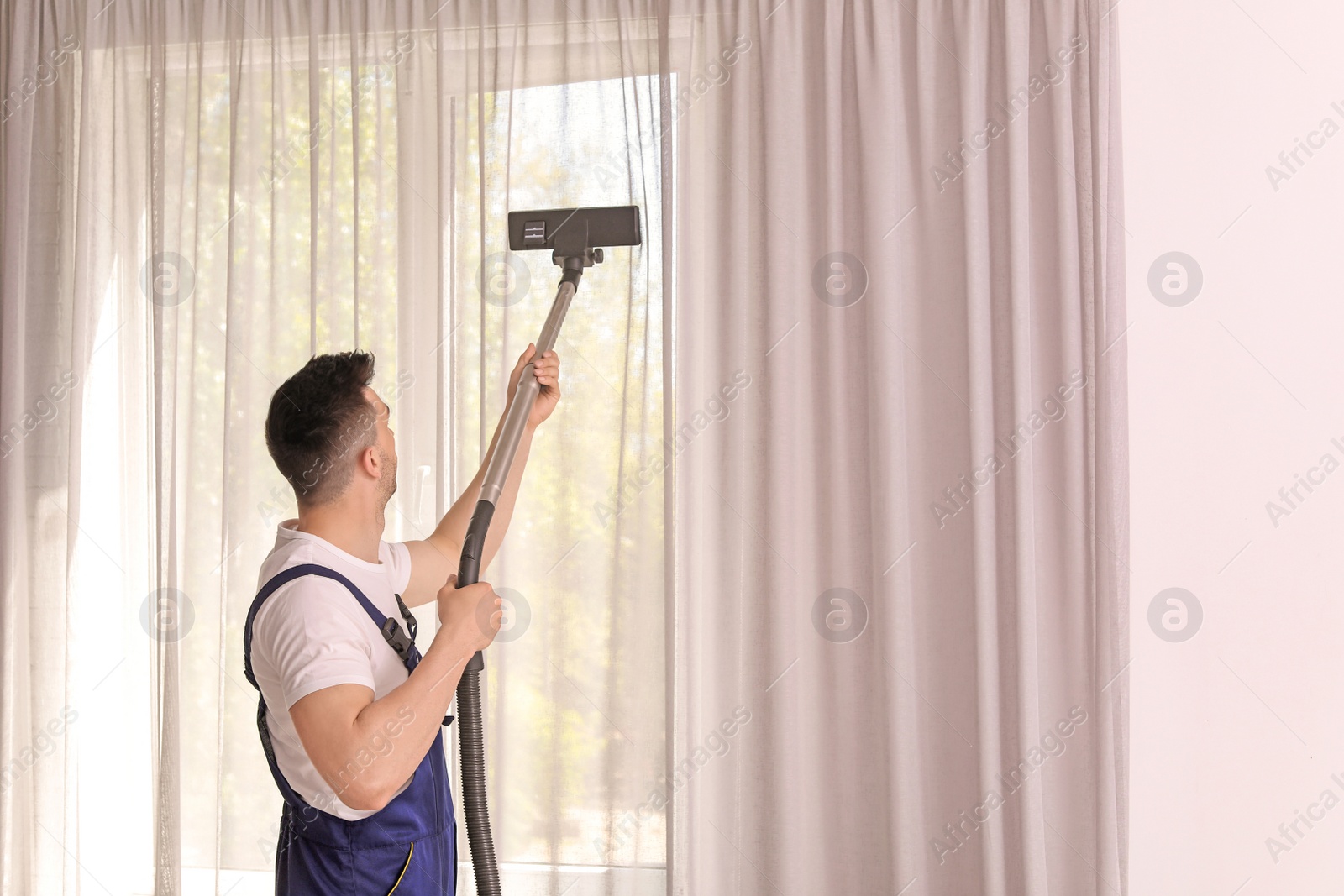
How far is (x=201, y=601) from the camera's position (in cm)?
238

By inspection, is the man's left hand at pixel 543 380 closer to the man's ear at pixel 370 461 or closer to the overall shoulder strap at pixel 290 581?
the man's ear at pixel 370 461

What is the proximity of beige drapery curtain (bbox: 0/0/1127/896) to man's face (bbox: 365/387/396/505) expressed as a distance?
841 millimetres

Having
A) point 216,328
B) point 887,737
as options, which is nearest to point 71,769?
point 216,328

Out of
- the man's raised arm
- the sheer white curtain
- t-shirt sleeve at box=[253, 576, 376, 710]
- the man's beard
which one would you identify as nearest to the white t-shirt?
t-shirt sleeve at box=[253, 576, 376, 710]

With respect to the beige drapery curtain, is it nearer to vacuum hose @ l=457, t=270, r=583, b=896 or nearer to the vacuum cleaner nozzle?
the vacuum cleaner nozzle

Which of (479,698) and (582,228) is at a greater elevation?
(582,228)

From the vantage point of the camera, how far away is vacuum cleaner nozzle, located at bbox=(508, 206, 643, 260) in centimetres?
161

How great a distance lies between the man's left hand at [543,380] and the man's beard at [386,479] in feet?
0.74

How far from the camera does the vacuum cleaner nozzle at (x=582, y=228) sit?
1.61 metres

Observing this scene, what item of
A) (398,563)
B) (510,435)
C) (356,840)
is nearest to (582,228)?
(510,435)

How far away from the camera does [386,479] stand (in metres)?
1.44

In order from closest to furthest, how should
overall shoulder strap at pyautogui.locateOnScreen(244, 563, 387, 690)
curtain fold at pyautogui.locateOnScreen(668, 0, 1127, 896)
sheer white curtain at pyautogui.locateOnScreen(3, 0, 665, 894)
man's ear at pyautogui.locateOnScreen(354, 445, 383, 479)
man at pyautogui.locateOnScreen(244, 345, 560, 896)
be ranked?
man at pyautogui.locateOnScreen(244, 345, 560, 896)
overall shoulder strap at pyautogui.locateOnScreen(244, 563, 387, 690)
man's ear at pyautogui.locateOnScreen(354, 445, 383, 479)
curtain fold at pyautogui.locateOnScreen(668, 0, 1127, 896)
sheer white curtain at pyautogui.locateOnScreen(3, 0, 665, 894)

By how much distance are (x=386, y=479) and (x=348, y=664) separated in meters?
0.35

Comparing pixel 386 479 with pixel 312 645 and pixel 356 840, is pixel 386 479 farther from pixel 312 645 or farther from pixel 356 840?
pixel 356 840
